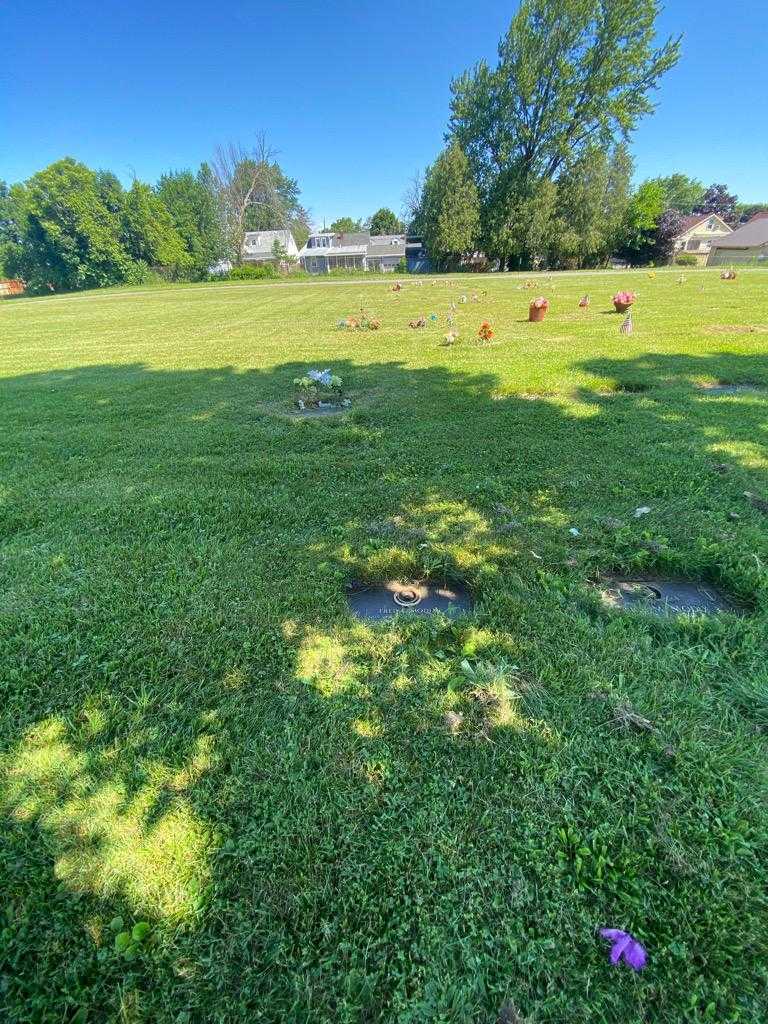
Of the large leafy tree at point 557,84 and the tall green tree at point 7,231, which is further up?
the large leafy tree at point 557,84

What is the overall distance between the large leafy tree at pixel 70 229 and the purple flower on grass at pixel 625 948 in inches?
1669

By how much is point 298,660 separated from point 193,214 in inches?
1780

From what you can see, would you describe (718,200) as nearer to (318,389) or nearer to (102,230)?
(102,230)

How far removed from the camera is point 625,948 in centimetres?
106

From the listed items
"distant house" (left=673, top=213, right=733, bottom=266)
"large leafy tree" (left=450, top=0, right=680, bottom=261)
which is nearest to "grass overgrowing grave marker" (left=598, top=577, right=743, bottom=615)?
"large leafy tree" (left=450, top=0, right=680, bottom=261)

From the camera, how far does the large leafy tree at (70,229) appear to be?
31281 millimetres

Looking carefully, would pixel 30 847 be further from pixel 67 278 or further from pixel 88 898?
pixel 67 278

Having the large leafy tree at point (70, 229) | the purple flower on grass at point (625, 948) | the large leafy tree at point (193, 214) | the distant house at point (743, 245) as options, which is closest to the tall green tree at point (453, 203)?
the large leafy tree at point (193, 214)

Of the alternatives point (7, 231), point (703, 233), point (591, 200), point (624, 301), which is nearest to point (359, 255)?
point (591, 200)

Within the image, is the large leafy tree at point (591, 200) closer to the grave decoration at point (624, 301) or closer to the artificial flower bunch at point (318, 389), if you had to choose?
the grave decoration at point (624, 301)

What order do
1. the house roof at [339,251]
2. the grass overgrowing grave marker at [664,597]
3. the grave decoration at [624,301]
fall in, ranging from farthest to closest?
the house roof at [339,251] < the grave decoration at [624,301] < the grass overgrowing grave marker at [664,597]

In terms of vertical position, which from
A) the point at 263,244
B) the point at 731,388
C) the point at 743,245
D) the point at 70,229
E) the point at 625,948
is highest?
the point at 263,244

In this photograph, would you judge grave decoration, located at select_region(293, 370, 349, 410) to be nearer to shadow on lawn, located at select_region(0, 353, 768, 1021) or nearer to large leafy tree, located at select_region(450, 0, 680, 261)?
shadow on lawn, located at select_region(0, 353, 768, 1021)

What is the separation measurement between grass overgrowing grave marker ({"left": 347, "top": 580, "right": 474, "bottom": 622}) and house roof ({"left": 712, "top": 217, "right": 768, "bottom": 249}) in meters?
59.0
